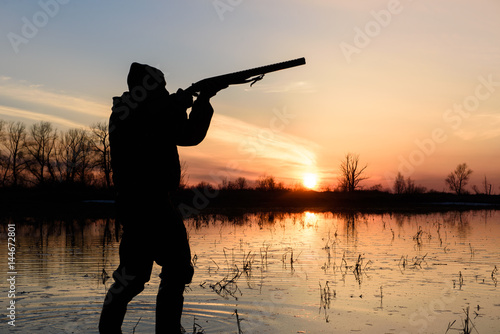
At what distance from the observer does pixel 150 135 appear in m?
4.74

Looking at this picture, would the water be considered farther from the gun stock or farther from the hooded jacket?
the gun stock

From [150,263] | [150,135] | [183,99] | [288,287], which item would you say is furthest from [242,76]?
[288,287]

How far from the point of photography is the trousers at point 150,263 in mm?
4715

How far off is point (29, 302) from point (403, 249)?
9.50 m

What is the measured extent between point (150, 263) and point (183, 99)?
5.33 ft

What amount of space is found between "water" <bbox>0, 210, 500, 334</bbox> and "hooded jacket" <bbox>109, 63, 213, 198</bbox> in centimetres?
193

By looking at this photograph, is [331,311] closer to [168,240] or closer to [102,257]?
[168,240]

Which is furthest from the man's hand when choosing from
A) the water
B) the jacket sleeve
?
the water

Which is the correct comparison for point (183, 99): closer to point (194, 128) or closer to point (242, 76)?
point (194, 128)

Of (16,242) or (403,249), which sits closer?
(403,249)

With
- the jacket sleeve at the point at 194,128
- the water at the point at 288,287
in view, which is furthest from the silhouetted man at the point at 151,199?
the water at the point at 288,287

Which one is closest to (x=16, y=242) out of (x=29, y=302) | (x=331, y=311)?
(x=29, y=302)

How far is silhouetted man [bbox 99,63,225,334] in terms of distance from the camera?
473 centimetres

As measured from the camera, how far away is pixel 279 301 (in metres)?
7.21
